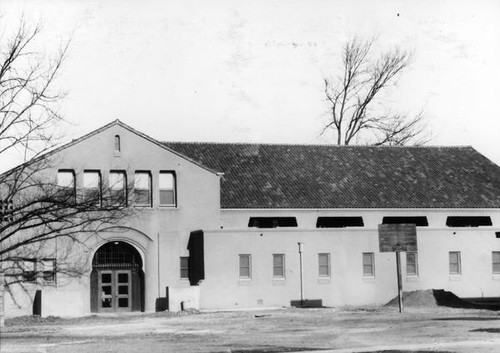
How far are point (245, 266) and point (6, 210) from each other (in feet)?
41.9

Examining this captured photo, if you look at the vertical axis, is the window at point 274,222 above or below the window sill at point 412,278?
above

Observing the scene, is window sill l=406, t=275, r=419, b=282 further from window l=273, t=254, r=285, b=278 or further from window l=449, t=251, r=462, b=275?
window l=273, t=254, r=285, b=278

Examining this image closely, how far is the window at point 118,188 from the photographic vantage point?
46969 mm

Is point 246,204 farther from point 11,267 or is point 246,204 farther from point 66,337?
point 66,337

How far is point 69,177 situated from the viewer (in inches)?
1838

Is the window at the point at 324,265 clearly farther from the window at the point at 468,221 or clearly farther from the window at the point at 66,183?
the window at the point at 66,183

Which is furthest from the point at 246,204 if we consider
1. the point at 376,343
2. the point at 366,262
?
the point at 376,343

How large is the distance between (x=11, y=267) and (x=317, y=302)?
15763 mm

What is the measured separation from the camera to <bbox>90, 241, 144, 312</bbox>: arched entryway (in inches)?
1860

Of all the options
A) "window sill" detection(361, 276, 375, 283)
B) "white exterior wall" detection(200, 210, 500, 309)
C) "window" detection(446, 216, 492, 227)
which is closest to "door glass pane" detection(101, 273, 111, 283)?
"white exterior wall" detection(200, 210, 500, 309)

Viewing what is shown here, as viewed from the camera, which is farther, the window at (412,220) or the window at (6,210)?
the window at (412,220)

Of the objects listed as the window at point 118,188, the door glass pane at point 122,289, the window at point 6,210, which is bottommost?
the door glass pane at point 122,289

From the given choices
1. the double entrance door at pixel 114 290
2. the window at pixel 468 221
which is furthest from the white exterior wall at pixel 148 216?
the window at pixel 468 221

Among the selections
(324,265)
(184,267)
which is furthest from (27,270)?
(324,265)
